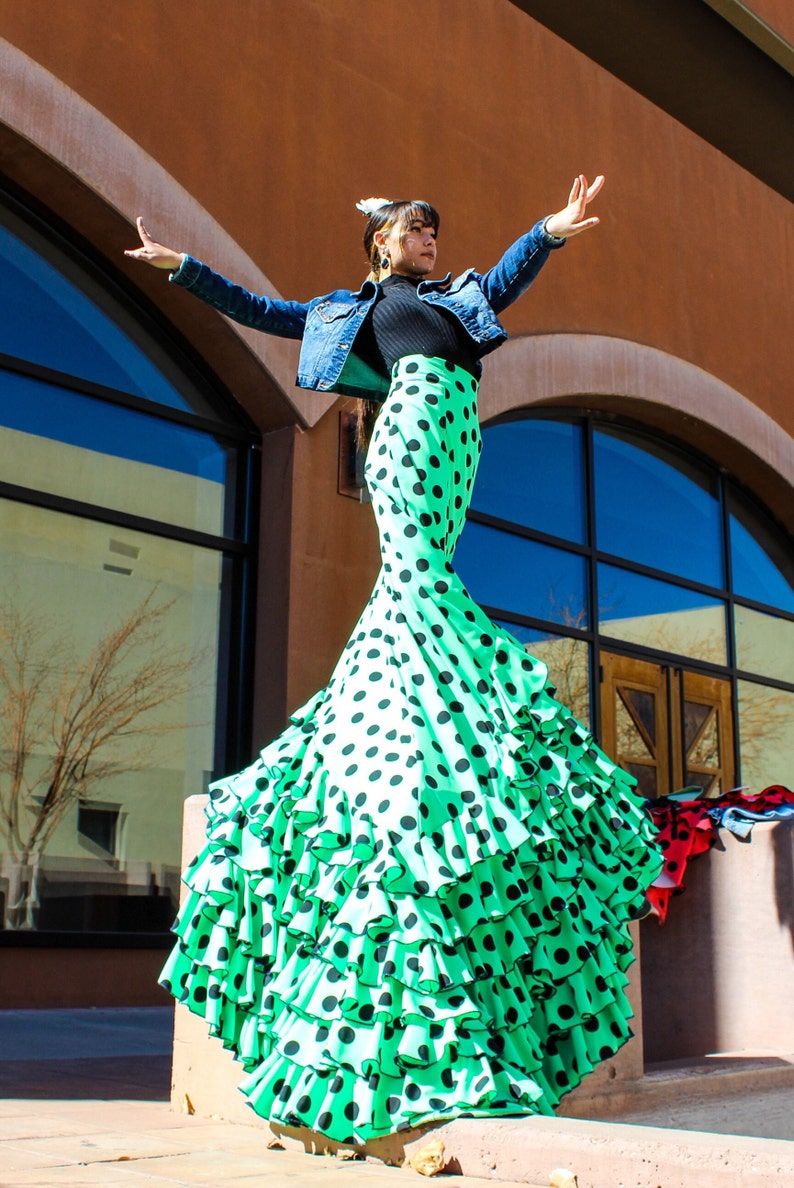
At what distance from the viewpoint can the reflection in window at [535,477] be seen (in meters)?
9.30

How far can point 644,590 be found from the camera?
411 inches

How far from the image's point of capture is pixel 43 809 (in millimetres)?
6637

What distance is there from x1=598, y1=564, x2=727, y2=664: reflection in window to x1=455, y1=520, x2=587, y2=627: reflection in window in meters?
0.33

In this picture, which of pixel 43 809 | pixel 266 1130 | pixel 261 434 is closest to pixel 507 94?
pixel 261 434

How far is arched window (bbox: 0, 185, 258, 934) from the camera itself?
671cm

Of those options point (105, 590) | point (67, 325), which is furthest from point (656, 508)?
point (67, 325)

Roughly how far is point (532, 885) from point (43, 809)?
168 inches

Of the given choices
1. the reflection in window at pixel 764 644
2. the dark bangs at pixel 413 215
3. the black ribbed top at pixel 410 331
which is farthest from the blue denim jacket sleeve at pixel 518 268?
the reflection in window at pixel 764 644

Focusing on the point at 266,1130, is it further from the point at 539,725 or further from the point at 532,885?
the point at 539,725

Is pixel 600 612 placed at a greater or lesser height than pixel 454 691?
greater

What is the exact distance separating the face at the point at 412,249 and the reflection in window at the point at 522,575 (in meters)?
5.22

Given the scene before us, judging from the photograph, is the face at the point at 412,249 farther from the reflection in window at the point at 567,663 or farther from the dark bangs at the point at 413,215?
the reflection in window at the point at 567,663

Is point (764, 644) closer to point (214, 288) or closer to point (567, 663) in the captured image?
point (567, 663)

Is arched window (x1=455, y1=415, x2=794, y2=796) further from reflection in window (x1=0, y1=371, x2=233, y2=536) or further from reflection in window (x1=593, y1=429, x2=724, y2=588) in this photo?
reflection in window (x1=0, y1=371, x2=233, y2=536)
